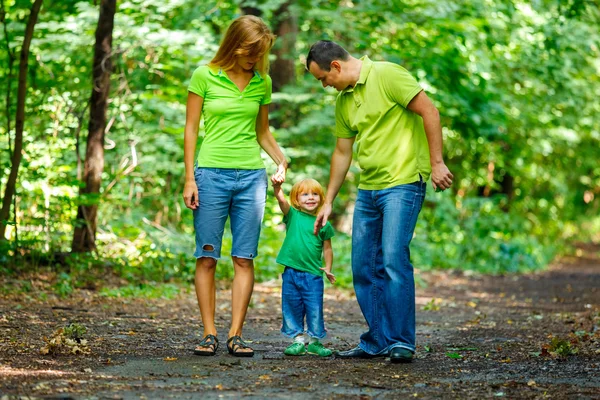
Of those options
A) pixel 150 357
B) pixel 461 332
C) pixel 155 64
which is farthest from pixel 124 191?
pixel 150 357

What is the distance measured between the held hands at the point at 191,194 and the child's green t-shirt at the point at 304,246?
675mm

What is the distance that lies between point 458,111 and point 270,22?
11.3 feet

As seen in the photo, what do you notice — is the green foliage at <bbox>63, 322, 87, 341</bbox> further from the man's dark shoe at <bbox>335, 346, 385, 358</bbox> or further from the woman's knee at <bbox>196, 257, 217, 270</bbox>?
the man's dark shoe at <bbox>335, 346, 385, 358</bbox>

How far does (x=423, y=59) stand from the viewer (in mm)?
12984

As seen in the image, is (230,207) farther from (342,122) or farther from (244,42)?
(244,42)

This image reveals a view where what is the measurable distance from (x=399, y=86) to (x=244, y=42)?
1.00 meters

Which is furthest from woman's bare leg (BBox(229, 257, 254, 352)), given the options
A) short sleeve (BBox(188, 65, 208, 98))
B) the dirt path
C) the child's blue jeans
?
short sleeve (BBox(188, 65, 208, 98))

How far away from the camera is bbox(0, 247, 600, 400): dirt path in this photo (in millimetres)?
4309

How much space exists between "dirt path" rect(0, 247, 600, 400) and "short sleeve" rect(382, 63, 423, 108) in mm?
1646

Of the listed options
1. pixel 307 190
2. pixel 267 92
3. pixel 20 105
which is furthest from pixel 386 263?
pixel 20 105

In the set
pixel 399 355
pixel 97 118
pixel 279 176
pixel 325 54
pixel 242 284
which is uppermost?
pixel 325 54

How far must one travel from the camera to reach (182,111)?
11.5 meters

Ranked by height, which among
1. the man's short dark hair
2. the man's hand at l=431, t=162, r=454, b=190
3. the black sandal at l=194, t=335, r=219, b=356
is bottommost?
the black sandal at l=194, t=335, r=219, b=356

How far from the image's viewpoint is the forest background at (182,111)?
9.75 m
